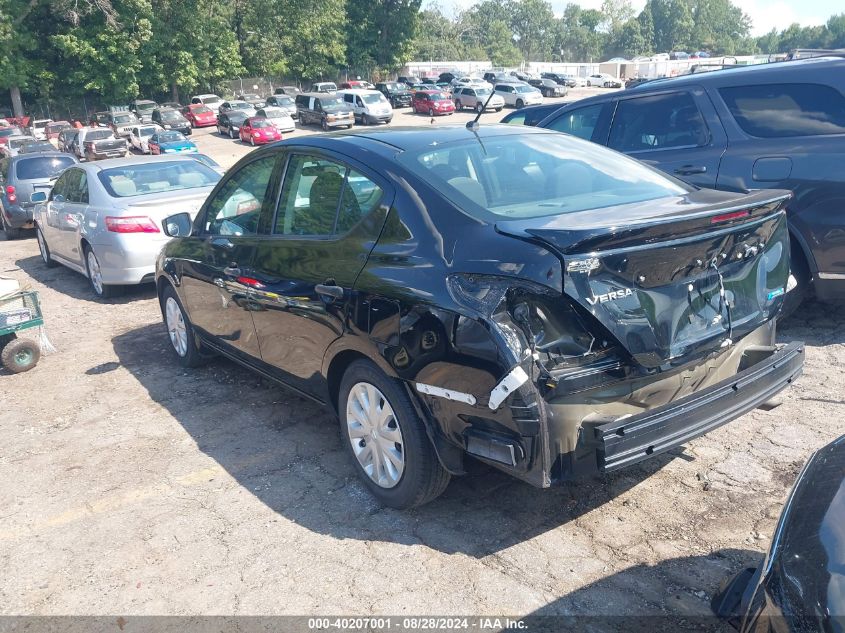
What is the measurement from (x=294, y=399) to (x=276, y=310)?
121 centimetres

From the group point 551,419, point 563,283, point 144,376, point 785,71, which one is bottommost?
point 144,376

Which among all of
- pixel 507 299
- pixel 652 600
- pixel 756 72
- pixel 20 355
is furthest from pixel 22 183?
pixel 652 600

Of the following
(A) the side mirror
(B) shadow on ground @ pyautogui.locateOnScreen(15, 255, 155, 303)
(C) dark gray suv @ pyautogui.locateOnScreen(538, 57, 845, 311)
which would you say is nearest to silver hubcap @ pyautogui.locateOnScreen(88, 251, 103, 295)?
(B) shadow on ground @ pyautogui.locateOnScreen(15, 255, 155, 303)

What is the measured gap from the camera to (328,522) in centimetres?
378

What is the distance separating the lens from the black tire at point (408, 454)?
11.3 feet

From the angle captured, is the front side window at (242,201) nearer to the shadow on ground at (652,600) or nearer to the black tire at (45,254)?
the shadow on ground at (652,600)

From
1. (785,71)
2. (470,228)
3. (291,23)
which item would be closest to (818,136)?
(785,71)

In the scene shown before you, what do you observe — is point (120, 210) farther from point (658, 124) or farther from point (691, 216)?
point (691, 216)

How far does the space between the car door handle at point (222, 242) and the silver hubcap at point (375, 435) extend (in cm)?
156

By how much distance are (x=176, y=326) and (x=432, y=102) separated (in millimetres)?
41069

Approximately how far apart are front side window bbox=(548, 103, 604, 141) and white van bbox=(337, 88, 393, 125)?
33256 mm

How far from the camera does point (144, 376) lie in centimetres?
616

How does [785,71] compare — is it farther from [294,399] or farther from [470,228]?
[294,399]

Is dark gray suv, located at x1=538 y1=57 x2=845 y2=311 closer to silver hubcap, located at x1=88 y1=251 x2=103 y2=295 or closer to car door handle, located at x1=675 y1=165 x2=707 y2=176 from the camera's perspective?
car door handle, located at x1=675 y1=165 x2=707 y2=176
